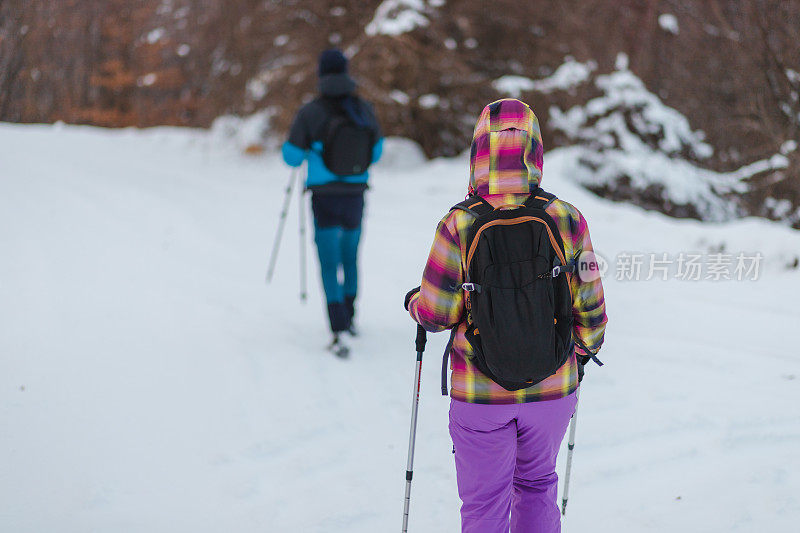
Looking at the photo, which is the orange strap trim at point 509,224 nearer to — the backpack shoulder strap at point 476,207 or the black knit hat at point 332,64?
the backpack shoulder strap at point 476,207

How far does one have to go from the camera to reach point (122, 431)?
349 centimetres

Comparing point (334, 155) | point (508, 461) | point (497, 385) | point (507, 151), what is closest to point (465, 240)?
point (507, 151)

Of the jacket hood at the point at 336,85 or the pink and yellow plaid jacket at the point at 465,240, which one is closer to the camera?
the pink and yellow plaid jacket at the point at 465,240

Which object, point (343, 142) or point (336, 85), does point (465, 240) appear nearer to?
point (343, 142)

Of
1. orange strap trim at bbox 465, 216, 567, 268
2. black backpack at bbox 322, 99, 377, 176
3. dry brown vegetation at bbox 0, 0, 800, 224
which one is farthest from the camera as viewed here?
dry brown vegetation at bbox 0, 0, 800, 224

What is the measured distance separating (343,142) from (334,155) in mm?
106

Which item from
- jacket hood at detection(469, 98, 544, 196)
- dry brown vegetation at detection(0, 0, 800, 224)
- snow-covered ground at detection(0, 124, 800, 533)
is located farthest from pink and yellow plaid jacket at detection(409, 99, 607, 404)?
dry brown vegetation at detection(0, 0, 800, 224)

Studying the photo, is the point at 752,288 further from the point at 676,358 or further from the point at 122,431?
the point at 122,431

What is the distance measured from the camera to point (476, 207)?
1.90 metres

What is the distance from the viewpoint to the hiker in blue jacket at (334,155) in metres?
4.27

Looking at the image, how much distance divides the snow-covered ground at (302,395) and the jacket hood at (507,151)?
1.63 metres

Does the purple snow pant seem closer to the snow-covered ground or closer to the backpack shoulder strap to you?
the backpack shoulder strap

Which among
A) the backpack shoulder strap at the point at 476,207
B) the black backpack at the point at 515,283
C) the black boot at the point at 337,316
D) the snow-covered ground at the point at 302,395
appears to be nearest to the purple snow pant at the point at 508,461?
the black backpack at the point at 515,283

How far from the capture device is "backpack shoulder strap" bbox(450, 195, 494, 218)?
189 centimetres
